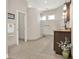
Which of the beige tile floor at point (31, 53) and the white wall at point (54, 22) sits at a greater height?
the white wall at point (54, 22)

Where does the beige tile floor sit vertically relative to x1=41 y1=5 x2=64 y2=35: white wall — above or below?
below

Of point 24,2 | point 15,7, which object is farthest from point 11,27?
point 24,2

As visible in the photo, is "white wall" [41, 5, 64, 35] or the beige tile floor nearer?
the beige tile floor

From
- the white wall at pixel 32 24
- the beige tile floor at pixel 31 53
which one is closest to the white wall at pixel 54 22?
the white wall at pixel 32 24

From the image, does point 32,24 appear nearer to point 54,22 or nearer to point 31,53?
point 31,53

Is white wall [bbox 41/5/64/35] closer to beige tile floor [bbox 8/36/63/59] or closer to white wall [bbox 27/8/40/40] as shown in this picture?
white wall [bbox 27/8/40/40]

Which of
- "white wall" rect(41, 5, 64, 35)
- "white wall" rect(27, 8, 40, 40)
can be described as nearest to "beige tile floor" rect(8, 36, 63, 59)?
"white wall" rect(27, 8, 40, 40)

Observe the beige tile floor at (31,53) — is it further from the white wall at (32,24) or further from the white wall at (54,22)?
the white wall at (54,22)

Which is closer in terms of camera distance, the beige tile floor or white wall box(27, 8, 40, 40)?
the beige tile floor

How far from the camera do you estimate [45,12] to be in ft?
46.4

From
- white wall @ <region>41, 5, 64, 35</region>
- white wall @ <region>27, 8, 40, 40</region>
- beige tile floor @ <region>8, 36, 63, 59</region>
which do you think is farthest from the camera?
white wall @ <region>41, 5, 64, 35</region>

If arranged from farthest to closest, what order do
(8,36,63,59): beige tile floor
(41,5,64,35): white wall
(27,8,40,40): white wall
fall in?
(41,5,64,35): white wall → (27,8,40,40): white wall → (8,36,63,59): beige tile floor
